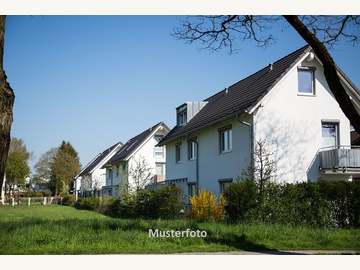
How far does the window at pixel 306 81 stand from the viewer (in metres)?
12.7

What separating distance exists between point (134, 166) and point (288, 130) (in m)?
4.17

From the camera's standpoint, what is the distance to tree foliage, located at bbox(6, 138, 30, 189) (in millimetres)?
7691

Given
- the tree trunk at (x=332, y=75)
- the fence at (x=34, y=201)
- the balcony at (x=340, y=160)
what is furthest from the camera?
the balcony at (x=340, y=160)

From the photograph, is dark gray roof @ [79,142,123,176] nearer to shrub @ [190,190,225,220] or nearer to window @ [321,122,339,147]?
shrub @ [190,190,225,220]

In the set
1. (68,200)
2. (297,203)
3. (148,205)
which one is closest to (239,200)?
(297,203)

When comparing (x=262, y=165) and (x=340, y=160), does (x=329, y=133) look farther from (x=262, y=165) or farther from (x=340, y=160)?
(x=262, y=165)

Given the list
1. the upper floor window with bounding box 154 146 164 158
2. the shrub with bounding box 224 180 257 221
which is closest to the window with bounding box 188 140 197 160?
the upper floor window with bounding box 154 146 164 158

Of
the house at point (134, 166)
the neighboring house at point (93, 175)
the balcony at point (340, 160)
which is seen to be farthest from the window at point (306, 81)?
the neighboring house at point (93, 175)

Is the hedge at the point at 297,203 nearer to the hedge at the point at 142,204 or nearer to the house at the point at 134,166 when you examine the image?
the hedge at the point at 142,204

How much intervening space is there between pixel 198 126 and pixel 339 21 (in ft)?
25.4

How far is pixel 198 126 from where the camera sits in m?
15.3

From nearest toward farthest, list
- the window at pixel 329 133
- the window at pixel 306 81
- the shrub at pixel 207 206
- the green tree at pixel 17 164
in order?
1. the green tree at pixel 17 164
2. the shrub at pixel 207 206
3. the window at pixel 306 81
4. the window at pixel 329 133

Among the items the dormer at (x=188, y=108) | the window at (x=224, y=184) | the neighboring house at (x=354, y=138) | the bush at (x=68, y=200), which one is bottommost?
the bush at (x=68, y=200)
